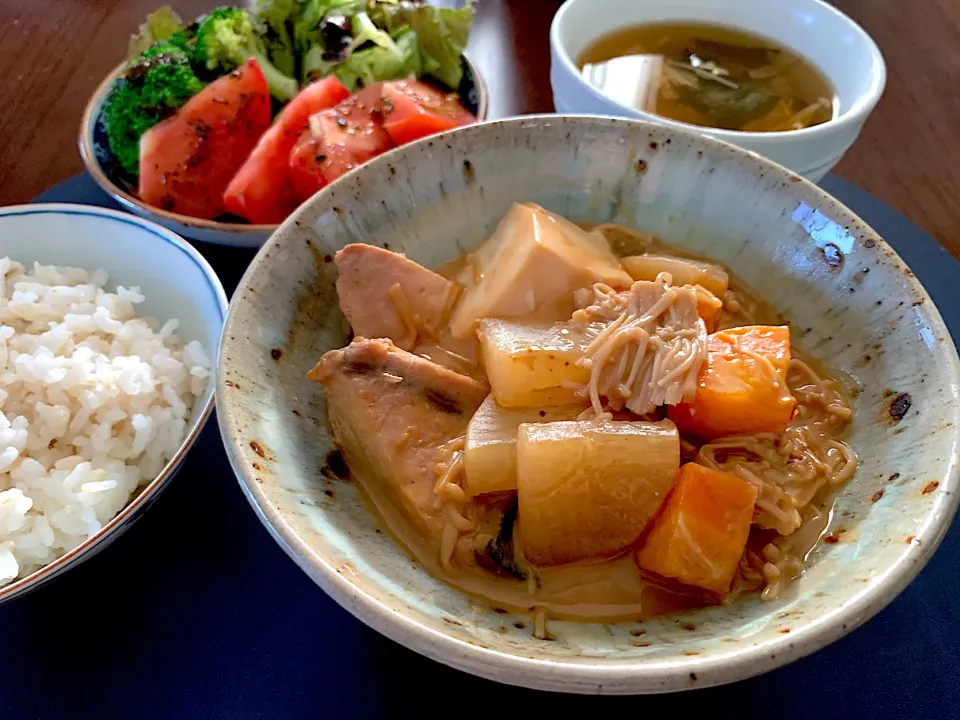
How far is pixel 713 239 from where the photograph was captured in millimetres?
1510

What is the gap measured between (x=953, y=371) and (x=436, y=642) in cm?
90

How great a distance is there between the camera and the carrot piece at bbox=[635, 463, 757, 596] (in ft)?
3.45

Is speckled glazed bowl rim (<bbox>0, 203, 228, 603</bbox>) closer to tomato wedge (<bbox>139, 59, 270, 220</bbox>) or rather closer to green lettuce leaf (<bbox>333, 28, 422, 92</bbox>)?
tomato wedge (<bbox>139, 59, 270, 220</bbox>)

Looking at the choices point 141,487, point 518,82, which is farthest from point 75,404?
point 518,82

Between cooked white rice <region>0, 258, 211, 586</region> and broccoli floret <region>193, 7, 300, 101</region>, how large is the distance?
925mm

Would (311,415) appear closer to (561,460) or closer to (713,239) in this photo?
(561,460)

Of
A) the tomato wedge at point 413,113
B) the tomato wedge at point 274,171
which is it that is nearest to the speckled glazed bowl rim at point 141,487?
the tomato wedge at point 274,171

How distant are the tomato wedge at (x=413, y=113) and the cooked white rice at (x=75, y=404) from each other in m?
0.82

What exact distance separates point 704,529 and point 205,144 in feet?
5.82

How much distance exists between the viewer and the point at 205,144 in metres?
2.08

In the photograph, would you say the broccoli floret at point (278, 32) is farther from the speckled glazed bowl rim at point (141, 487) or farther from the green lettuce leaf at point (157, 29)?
the speckled glazed bowl rim at point (141, 487)

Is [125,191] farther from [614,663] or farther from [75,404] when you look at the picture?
[614,663]

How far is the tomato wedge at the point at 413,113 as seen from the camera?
200cm

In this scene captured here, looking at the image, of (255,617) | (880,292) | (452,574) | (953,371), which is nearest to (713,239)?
(880,292)
